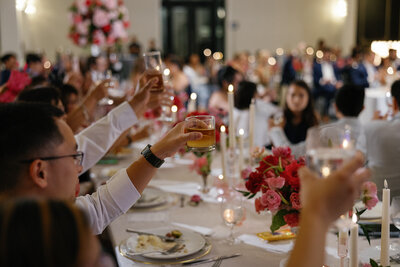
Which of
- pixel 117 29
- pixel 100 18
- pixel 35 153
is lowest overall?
pixel 35 153

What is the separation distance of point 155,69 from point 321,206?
153cm

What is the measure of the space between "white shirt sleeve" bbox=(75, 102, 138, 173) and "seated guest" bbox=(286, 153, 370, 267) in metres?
1.43

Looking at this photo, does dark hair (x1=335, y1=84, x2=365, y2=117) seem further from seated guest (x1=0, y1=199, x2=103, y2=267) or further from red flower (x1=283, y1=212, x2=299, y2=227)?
seated guest (x1=0, y1=199, x2=103, y2=267)

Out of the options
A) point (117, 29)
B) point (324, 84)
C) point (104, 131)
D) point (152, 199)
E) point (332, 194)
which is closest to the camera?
point (332, 194)

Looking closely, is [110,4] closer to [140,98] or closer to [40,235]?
[140,98]

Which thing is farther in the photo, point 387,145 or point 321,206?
point 387,145

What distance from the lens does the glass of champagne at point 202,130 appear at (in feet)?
5.34

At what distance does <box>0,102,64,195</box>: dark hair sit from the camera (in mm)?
1092

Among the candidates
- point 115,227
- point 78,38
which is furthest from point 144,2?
point 115,227

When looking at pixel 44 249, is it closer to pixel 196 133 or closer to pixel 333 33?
pixel 196 133

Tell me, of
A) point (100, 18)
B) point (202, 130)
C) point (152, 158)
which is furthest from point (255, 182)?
point (100, 18)

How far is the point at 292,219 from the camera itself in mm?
1517

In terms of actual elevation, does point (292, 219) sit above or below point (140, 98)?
below

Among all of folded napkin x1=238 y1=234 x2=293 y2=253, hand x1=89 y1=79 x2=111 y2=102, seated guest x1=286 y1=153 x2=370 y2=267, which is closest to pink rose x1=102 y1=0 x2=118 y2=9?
hand x1=89 y1=79 x2=111 y2=102
